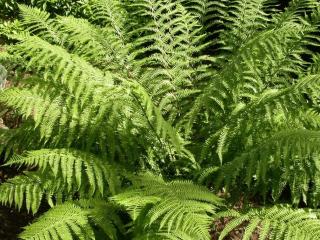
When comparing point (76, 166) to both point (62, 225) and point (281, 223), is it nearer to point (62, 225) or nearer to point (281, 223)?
point (62, 225)

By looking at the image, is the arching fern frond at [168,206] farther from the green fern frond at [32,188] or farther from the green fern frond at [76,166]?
the green fern frond at [32,188]

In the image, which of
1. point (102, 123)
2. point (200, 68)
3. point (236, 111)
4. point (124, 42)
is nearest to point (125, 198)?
point (102, 123)

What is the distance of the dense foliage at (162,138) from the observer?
259 centimetres

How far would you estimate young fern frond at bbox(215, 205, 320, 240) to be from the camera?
2510 mm

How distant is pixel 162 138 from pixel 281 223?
965 mm

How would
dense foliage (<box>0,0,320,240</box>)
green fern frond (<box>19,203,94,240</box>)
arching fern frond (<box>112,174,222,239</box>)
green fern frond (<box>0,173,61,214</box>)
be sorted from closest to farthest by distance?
1. arching fern frond (<box>112,174,222,239</box>)
2. green fern frond (<box>19,203,94,240</box>)
3. dense foliage (<box>0,0,320,240</box>)
4. green fern frond (<box>0,173,61,214</box>)

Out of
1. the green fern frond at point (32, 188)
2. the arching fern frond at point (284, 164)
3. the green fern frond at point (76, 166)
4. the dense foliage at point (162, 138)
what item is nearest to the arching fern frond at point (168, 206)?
the dense foliage at point (162, 138)

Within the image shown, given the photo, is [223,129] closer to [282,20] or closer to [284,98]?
[284,98]

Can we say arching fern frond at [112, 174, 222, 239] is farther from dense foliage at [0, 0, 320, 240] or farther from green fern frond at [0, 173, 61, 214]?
green fern frond at [0, 173, 61, 214]

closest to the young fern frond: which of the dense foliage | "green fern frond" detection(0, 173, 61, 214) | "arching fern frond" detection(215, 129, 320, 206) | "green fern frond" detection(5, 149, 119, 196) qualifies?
the dense foliage

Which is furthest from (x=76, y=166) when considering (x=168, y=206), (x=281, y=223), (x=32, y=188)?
(x=281, y=223)

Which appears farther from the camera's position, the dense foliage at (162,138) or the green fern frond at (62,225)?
the dense foliage at (162,138)

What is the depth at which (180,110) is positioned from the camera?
3477 millimetres

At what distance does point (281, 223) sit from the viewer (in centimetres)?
263
